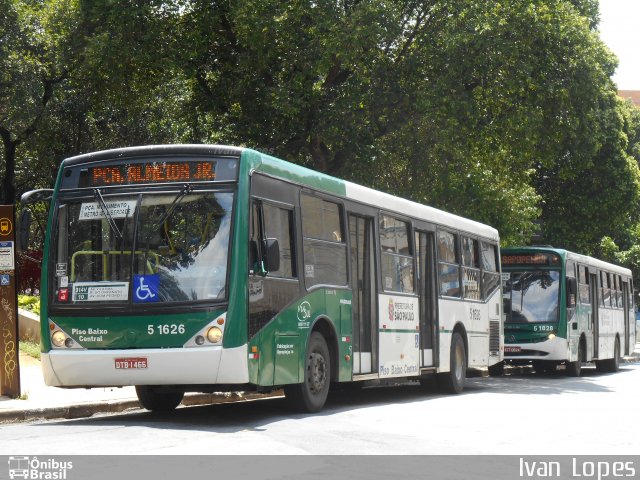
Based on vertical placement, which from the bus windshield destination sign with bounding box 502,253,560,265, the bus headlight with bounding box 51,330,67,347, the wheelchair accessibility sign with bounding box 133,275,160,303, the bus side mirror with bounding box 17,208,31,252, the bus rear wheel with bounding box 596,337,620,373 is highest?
the bus windshield destination sign with bounding box 502,253,560,265

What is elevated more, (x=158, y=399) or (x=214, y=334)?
(x=214, y=334)

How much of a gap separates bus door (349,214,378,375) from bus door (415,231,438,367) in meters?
2.14

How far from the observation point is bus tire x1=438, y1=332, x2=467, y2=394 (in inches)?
738

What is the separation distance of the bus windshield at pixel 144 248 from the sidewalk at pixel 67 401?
1852mm

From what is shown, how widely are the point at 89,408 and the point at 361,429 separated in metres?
4.22

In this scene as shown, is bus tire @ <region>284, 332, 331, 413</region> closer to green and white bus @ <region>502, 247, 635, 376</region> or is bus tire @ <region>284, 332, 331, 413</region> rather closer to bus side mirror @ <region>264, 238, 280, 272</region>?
bus side mirror @ <region>264, 238, 280, 272</region>

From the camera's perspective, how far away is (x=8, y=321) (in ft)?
47.4

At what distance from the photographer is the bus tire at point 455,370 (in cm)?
1873

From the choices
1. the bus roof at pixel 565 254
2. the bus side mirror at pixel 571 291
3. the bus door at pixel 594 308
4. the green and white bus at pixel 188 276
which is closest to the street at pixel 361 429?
the green and white bus at pixel 188 276

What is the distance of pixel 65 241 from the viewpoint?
40.0 ft

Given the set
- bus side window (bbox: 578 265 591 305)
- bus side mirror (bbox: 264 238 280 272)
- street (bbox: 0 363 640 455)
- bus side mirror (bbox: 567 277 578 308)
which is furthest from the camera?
bus side window (bbox: 578 265 591 305)

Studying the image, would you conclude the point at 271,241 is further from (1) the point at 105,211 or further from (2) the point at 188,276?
(1) the point at 105,211

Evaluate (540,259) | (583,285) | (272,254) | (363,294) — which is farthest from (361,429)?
(583,285)

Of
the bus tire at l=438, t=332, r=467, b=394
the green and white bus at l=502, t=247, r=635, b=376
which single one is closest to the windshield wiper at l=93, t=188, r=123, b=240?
the bus tire at l=438, t=332, r=467, b=394
